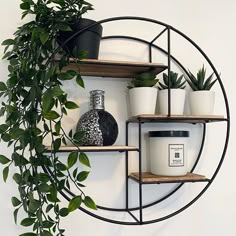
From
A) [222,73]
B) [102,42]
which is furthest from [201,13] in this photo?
[102,42]

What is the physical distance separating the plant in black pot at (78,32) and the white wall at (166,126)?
0.18 meters

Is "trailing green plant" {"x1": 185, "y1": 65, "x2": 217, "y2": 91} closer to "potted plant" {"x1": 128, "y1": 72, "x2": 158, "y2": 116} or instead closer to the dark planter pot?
"potted plant" {"x1": 128, "y1": 72, "x2": 158, "y2": 116}

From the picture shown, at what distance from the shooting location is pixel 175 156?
46.5 inches

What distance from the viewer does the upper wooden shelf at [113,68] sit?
3.59 feet

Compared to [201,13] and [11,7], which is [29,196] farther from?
[201,13]

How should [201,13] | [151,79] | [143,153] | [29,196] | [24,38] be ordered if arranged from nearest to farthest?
[29,196] < [24,38] < [151,79] < [143,153] < [201,13]

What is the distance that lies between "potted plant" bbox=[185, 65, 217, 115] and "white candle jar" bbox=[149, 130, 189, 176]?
0.12m

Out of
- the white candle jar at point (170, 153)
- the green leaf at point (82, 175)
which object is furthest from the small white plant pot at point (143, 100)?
the green leaf at point (82, 175)

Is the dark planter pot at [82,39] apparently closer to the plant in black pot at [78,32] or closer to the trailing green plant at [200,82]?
the plant in black pot at [78,32]

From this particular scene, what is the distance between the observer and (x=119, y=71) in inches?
47.8

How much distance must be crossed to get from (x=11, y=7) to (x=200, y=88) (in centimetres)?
81

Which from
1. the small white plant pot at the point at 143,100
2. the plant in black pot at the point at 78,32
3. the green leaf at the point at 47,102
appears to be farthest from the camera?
the small white plant pot at the point at 143,100

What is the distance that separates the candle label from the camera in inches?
46.3

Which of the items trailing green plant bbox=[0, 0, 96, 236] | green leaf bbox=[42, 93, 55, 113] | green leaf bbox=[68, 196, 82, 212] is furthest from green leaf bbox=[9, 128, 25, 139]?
green leaf bbox=[68, 196, 82, 212]
